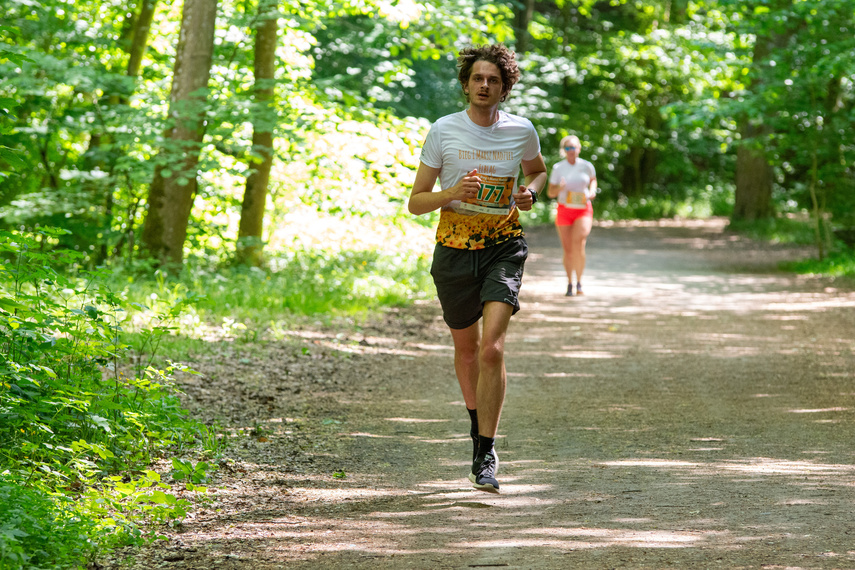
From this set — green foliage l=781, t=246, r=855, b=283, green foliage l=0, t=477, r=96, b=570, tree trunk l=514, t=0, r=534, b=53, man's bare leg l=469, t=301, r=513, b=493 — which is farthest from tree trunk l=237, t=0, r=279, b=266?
tree trunk l=514, t=0, r=534, b=53

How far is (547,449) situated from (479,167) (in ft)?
6.62

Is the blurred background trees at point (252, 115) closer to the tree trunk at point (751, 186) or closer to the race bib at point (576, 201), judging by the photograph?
the race bib at point (576, 201)

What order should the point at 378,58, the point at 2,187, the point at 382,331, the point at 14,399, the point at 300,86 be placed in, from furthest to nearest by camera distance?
1. the point at 378,58
2. the point at 2,187
3. the point at 300,86
4. the point at 382,331
5. the point at 14,399

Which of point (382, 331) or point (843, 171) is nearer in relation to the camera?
point (382, 331)

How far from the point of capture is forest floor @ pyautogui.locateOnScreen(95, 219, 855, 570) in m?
3.97

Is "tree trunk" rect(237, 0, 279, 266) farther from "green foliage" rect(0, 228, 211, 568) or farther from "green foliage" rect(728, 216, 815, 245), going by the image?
"green foliage" rect(728, 216, 815, 245)

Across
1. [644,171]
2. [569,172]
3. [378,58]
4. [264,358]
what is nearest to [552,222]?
[644,171]

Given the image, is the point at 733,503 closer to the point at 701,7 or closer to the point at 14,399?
the point at 14,399

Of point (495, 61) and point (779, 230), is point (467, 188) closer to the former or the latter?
point (495, 61)

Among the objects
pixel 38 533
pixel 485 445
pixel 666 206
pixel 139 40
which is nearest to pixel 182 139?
pixel 139 40

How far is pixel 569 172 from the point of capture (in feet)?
40.9

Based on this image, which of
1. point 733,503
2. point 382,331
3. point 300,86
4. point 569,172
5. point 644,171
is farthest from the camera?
point 644,171

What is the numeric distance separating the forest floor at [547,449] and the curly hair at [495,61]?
226 centimetres

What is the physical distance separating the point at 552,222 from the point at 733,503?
88.0 ft
